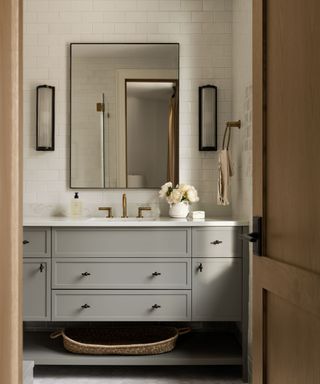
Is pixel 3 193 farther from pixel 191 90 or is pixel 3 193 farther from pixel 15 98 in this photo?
pixel 191 90

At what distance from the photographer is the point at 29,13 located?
153 inches

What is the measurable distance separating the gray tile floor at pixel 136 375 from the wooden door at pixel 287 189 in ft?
5.37

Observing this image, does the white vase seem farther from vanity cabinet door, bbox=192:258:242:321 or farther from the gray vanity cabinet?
the gray vanity cabinet

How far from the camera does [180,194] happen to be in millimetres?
3570

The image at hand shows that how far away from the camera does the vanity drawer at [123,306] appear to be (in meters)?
3.20

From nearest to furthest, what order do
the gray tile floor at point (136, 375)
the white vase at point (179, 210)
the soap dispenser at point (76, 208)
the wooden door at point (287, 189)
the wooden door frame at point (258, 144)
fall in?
the wooden door at point (287, 189) → the wooden door frame at point (258, 144) → the gray tile floor at point (136, 375) → the white vase at point (179, 210) → the soap dispenser at point (76, 208)

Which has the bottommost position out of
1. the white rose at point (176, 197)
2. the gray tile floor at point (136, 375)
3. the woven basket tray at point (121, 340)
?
the gray tile floor at point (136, 375)

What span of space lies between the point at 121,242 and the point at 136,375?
0.90 meters

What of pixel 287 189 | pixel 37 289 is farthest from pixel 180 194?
pixel 287 189

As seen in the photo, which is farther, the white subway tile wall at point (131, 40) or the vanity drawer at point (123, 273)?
the white subway tile wall at point (131, 40)

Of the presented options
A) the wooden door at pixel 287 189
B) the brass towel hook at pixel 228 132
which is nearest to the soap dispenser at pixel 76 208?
the brass towel hook at pixel 228 132

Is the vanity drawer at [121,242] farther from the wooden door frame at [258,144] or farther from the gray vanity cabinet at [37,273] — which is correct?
the wooden door frame at [258,144]

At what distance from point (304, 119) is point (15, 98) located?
29.7 inches

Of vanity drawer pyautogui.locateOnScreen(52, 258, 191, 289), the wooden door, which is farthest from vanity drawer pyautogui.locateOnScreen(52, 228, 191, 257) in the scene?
the wooden door
